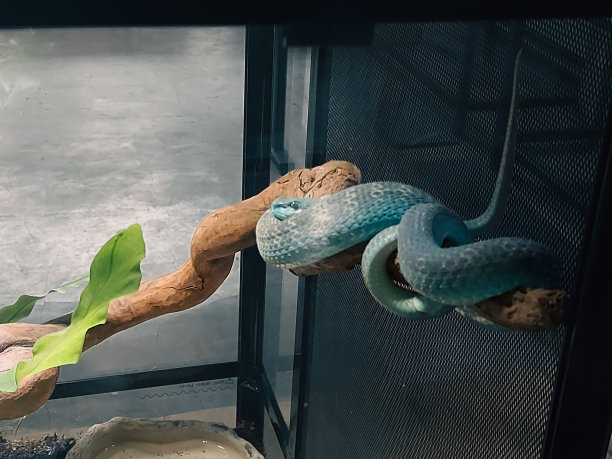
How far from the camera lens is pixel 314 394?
1.36 meters

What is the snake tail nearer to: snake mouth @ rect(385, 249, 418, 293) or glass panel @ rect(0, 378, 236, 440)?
snake mouth @ rect(385, 249, 418, 293)

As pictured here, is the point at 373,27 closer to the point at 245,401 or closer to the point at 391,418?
the point at 391,418

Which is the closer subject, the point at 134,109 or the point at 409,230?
the point at 409,230

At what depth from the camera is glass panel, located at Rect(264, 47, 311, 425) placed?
3.60 feet

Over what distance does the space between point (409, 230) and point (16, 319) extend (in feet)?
2.32

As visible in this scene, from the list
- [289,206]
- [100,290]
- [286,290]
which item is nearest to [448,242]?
[289,206]

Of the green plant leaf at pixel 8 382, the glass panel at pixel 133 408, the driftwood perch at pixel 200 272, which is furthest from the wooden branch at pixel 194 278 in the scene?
the glass panel at pixel 133 408

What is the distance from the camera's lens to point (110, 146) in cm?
101

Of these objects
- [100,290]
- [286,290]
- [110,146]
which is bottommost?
[286,290]

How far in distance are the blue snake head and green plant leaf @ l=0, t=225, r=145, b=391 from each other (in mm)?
167

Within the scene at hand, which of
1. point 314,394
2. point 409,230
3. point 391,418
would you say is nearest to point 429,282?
point 409,230

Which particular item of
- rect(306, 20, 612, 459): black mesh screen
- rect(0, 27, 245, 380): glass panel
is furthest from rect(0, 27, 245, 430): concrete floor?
rect(306, 20, 612, 459): black mesh screen

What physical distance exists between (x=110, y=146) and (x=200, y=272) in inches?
9.4

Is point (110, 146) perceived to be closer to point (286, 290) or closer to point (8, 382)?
point (8, 382)
